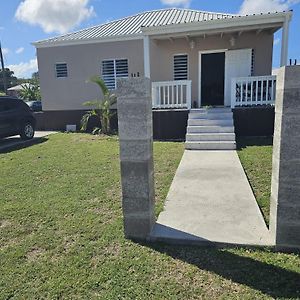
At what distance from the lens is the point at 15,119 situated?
10.8m

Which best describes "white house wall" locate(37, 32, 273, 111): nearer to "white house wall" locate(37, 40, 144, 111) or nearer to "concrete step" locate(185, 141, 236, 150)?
"white house wall" locate(37, 40, 144, 111)

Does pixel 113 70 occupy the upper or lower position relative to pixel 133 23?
lower

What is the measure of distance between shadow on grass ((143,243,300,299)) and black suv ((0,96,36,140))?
8.98 meters

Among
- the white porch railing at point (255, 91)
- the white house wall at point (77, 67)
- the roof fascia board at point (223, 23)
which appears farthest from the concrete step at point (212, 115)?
the white house wall at point (77, 67)

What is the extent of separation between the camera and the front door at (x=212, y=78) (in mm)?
12703

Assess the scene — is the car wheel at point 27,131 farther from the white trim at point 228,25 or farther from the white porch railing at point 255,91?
the white porch railing at point 255,91

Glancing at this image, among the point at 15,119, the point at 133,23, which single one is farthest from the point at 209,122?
the point at 133,23

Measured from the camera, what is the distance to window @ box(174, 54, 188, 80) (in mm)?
12789

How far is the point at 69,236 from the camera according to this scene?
3.60 metres

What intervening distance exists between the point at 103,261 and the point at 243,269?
1.43 m

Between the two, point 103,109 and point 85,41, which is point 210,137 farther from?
point 85,41

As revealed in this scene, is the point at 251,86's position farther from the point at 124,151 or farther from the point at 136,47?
the point at 124,151

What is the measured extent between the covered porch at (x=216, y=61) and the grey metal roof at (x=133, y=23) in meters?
1.21

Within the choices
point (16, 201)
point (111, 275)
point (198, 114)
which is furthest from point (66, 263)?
point (198, 114)
